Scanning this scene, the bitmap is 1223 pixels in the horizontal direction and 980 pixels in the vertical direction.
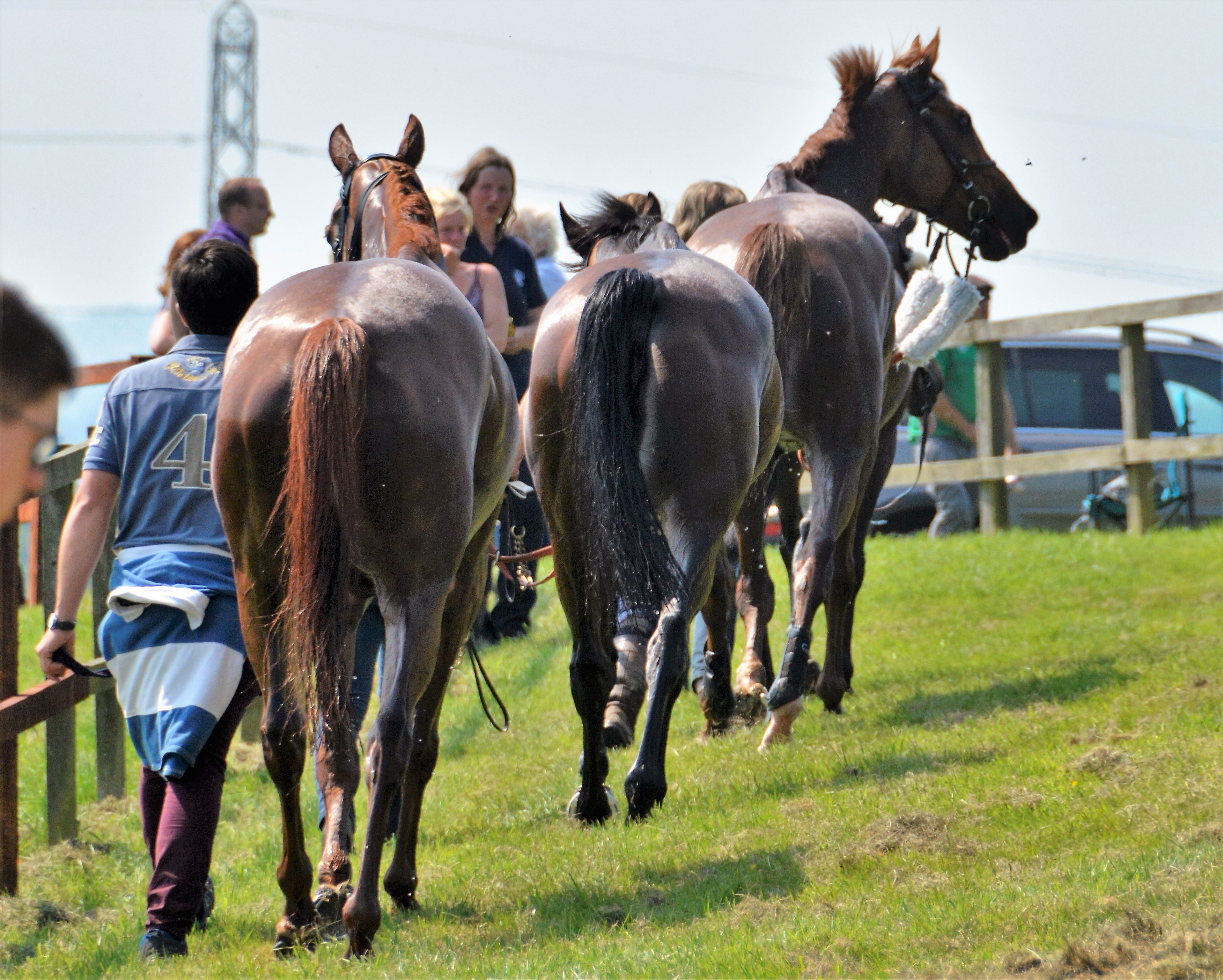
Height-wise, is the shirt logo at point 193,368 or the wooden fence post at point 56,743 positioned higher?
the shirt logo at point 193,368

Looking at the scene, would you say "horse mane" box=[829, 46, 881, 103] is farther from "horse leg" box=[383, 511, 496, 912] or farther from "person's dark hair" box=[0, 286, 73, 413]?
"person's dark hair" box=[0, 286, 73, 413]

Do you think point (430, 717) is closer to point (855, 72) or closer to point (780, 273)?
point (780, 273)

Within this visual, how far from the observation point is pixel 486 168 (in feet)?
25.3

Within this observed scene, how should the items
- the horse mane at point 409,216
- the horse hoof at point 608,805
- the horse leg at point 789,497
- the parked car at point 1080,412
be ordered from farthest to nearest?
1. the parked car at point 1080,412
2. the horse leg at point 789,497
3. the horse hoof at point 608,805
4. the horse mane at point 409,216

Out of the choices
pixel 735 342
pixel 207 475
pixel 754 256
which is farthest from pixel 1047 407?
pixel 207 475

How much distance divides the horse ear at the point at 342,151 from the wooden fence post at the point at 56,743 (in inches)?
72.4

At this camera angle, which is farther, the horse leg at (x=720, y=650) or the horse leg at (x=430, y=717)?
the horse leg at (x=720, y=650)

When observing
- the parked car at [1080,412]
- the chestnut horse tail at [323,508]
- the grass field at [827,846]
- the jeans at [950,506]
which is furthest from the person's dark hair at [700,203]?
the parked car at [1080,412]

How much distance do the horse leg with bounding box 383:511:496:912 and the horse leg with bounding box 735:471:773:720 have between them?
2.11m

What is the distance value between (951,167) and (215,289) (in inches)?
182

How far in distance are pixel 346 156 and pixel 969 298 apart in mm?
3343

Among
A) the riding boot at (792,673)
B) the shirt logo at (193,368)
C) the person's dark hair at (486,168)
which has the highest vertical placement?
the person's dark hair at (486,168)

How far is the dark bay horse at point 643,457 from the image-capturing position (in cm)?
457

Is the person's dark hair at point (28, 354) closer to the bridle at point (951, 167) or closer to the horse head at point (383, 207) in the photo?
the horse head at point (383, 207)
